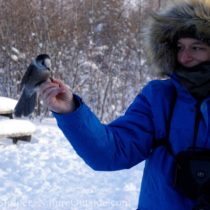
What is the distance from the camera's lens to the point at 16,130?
7309 millimetres

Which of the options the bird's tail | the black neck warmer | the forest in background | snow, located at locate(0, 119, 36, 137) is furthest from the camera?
the forest in background

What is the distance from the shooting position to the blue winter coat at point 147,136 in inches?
65.9

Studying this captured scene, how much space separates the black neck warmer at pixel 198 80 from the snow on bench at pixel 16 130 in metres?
5.69

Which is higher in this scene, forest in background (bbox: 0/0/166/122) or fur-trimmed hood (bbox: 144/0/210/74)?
fur-trimmed hood (bbox: 144/0/210/74)

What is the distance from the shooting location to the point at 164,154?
Result: 1704 mm

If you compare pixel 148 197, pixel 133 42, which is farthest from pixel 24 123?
pixel 148 197

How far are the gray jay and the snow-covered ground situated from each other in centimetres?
298

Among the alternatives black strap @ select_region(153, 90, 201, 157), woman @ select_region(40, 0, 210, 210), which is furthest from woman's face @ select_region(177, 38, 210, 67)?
black strap @ select_region(153, 90, 201, 157)

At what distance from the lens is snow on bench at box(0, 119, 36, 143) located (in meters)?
7.24

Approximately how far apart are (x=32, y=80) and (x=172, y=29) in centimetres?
71

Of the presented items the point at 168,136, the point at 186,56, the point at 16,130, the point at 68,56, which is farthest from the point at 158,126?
the point at 68,56

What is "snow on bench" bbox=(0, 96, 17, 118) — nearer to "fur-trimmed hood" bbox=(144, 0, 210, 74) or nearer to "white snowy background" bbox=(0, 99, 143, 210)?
"white snowy background" bbox=(0, 99, 143, 210)

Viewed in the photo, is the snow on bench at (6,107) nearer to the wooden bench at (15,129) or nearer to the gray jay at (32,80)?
the wooden bench at (15,129)

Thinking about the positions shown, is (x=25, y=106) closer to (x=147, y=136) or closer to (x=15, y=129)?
(x=147, y=136)
